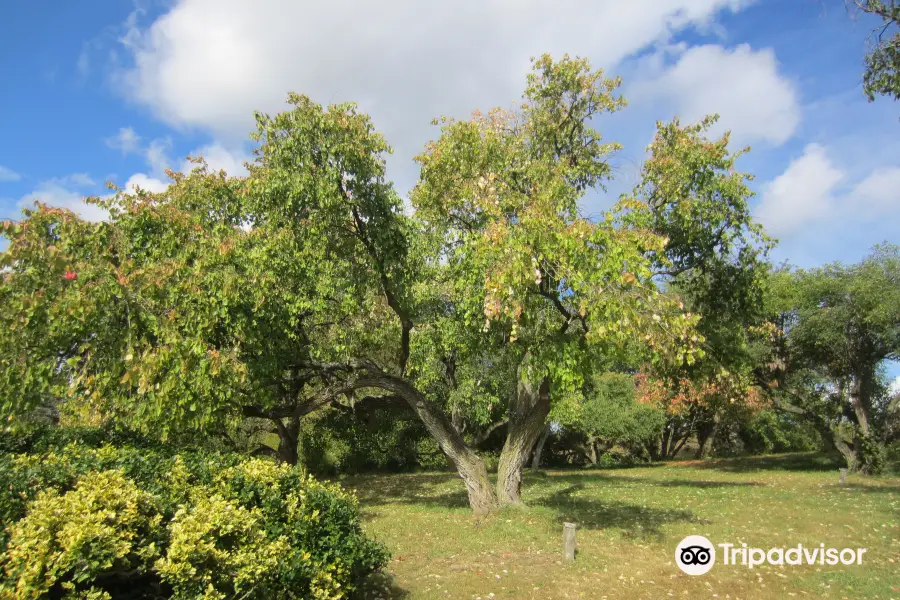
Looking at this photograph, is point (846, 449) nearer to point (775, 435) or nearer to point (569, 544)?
point (775, 435)

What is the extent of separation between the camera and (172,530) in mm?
5488

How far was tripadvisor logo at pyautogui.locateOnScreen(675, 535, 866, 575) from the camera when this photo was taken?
965 centimetres

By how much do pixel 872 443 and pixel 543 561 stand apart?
2250cm

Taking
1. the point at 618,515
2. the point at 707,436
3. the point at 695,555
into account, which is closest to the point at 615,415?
the point at 707,436

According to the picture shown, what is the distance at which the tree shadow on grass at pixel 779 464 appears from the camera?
96.2ft

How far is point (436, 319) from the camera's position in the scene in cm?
1518

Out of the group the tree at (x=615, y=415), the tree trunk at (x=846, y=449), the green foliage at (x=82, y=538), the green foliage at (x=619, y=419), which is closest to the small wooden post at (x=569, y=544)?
the green foliage at (x=82, y=538)

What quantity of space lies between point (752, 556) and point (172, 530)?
9295mm

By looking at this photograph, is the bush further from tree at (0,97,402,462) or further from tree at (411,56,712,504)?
tree at (411,56,712,504)

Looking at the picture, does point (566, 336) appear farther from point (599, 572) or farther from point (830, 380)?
point (830, 380)

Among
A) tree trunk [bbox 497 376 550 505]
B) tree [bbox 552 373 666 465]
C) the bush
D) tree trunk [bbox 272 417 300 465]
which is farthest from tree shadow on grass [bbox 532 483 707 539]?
tree [bbox 552 373 666 465]

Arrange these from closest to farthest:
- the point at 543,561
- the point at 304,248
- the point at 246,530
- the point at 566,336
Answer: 1. the point at 246,530
2. the point at 543,561
3. the point at 566,336
4. the point at 304,248

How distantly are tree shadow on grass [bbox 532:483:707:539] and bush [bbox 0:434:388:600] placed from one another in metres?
6.96

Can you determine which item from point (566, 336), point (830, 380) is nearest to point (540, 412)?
point (566, 336)
